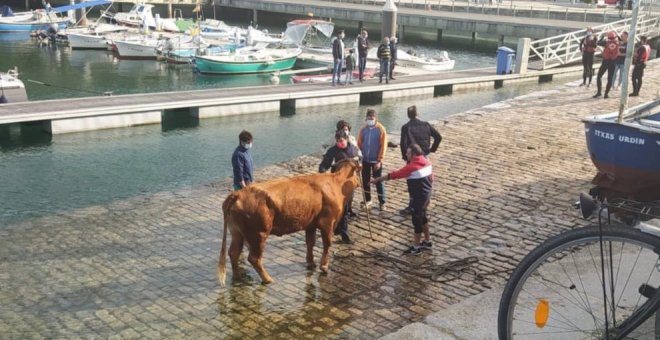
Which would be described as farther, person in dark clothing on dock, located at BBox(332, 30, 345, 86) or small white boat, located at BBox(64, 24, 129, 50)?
small white boat, located at BBox(64, 24, 129, 50)

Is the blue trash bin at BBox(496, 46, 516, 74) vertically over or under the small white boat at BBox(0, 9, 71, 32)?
under

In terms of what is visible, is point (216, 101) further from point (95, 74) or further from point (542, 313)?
point (542, 313)

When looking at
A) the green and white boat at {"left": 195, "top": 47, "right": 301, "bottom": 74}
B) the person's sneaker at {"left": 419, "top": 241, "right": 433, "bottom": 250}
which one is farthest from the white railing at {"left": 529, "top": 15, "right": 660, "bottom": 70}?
the person's sneaker at {"left": 419, "top": 241, "right": 433, "bottom": 250}

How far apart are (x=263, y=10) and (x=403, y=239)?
58.4 metres

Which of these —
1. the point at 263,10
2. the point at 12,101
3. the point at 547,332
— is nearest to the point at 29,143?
the point at 12,101

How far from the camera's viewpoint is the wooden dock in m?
19.8

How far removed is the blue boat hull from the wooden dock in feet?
46.9

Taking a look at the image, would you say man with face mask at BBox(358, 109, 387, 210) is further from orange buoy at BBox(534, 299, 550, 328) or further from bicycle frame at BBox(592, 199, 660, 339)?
bicycle frame at BBox(592, 199, 660, 339)

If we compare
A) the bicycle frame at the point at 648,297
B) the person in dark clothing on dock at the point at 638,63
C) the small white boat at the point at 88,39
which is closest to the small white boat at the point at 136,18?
the small white boat at the point at 88,39

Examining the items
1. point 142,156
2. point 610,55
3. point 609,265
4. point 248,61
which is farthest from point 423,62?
point 609,265

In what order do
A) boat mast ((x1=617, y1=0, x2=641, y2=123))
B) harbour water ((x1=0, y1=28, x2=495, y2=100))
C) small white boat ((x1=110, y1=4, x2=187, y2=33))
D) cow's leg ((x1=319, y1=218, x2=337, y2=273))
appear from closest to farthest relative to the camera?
cow's leg ((x1=319, y1=218, x2=337, y2=273)), boat mast ((x1=617, y1=0, x2=641, y2=123)), harbour water ((x1=0, y1=28, x2=495, y2=100)), small white boat ((x1=110, y1=4, x2=187, y2=33))

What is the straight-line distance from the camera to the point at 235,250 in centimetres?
856

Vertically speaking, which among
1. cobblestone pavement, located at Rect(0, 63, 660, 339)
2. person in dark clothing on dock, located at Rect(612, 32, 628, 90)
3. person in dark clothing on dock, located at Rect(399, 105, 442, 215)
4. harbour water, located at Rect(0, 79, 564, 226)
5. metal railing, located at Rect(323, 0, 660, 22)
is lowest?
harbour water, located at Rect(0, 79, 564, 226)

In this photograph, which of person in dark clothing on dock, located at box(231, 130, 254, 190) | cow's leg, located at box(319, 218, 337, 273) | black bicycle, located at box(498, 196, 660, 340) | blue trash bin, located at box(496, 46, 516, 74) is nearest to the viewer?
black bicycle, located at box(498, 196, 660, 340)
